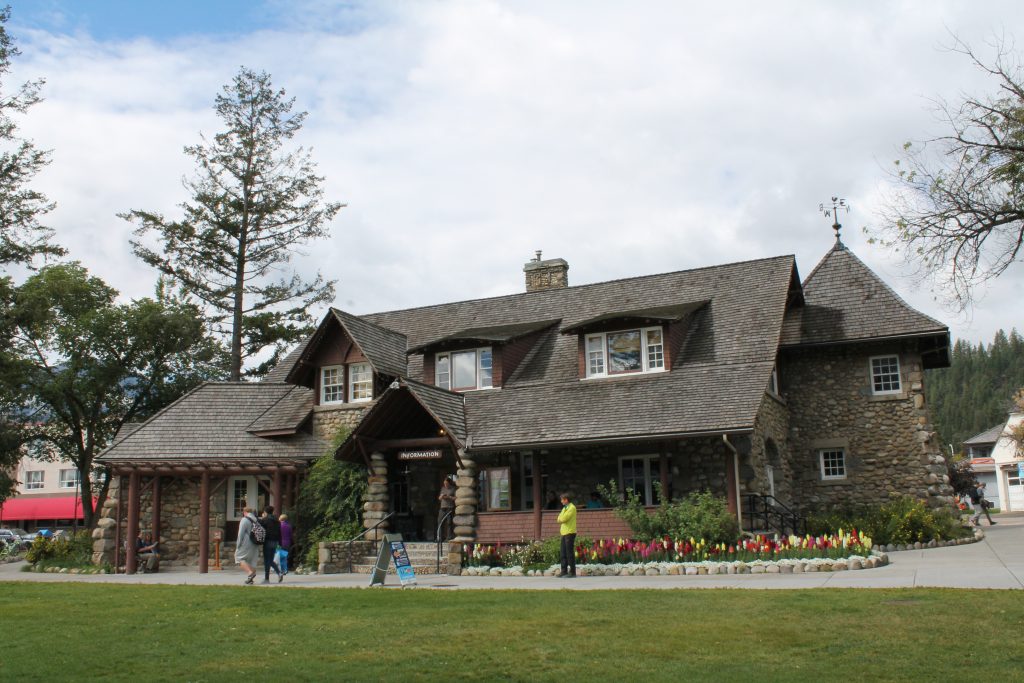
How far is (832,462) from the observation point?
27.0 metres

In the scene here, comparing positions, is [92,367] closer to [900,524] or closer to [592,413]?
[592,413]

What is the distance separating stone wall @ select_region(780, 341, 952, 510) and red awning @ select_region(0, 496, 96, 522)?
2211 inches

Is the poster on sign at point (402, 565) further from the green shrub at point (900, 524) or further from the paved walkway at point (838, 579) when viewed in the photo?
the green shrub at point (900, 524)

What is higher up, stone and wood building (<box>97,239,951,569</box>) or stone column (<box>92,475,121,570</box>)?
stone and wood building (<box>97,239,951,569</box>)

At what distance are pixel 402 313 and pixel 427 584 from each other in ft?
50.5

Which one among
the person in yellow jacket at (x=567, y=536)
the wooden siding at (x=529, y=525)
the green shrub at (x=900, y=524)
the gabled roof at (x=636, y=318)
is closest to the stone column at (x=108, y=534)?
the wooden siding at (x=529, y=525)

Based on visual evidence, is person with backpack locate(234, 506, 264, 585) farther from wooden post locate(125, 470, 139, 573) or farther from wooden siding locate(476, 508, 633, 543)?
wooden post locate(125, 470, 139, 573)

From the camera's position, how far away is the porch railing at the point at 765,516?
22.3 meters

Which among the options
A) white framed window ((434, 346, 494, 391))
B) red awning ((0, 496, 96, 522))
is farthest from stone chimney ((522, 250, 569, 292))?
red awning ((0, 496, 96, 522))

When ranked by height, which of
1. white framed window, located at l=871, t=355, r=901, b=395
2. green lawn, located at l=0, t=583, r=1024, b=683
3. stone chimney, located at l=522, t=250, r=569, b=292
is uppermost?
stone chimney, located at l=522, t=250, r=569, b=292

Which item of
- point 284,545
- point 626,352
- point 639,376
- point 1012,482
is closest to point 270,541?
point 284,545

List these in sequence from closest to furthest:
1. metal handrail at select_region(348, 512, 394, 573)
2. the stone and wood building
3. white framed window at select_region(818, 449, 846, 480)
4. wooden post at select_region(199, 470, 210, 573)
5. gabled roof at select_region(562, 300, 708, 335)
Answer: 1. the stone and wood building
2. metal handrail at select_region(348, 512, 394, 573)
3. gabled roof at select_region(562, 300, 708, 335)
4. wooden post at select_region(199, 470, 210, 573)
5. white framed window at select_region(818, 449, 846, 480)

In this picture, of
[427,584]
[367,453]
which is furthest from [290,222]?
[427,584]

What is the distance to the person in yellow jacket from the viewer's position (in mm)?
18766
